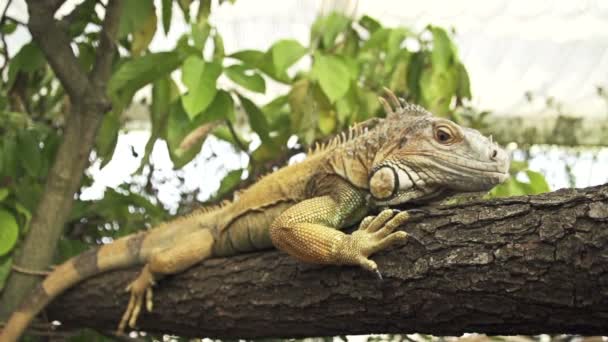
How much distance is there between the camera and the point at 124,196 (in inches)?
124

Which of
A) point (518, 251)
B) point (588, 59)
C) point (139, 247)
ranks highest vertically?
point (588, 59)

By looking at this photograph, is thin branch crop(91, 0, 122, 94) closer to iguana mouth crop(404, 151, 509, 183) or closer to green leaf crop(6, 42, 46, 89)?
green leaf crop(6, 42, 46, 89)

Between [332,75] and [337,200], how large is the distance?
674 millimetres

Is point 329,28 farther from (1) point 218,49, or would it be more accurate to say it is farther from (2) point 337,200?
(2) point 337,200

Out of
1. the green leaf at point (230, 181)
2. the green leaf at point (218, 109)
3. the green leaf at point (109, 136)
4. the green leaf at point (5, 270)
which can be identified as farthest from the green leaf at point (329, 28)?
the green leaf at point (5, 270)

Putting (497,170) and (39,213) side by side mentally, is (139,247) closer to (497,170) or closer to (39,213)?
(39,213)

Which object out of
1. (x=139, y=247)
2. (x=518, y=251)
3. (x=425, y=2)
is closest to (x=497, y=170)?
(x=518, y=251)

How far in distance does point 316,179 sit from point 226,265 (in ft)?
1.33

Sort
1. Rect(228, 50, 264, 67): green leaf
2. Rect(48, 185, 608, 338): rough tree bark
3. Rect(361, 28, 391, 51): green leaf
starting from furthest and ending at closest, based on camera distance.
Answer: Rect(361, 28, 391, 51): green leaf, Rect(228, 50, 264, 67): green leaf, Rect(48, 185, 608, 338): rough tree bark

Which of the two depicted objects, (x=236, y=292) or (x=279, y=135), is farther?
(x=279, y=135)

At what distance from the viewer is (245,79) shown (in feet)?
9.27

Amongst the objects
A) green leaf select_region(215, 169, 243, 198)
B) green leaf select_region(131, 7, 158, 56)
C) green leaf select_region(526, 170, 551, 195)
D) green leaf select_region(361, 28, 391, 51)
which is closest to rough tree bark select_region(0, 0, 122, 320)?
green leaf select_region(131, 7, 158, 56)

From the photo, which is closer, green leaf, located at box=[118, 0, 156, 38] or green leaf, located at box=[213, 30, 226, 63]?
green leaf, located at box=[118, 0, 156, 38]

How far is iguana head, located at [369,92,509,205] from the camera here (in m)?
2.11
